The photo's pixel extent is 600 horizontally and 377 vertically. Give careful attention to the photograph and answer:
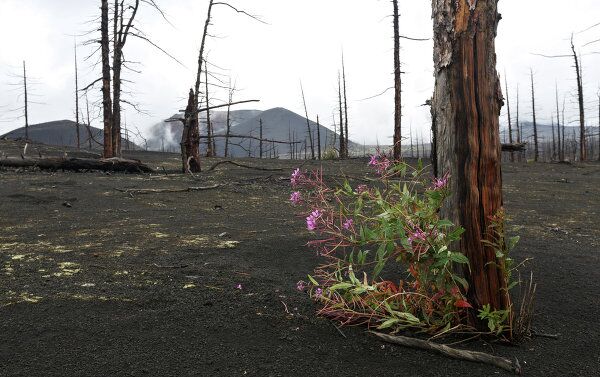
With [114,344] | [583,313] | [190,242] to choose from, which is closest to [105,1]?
[190,242]

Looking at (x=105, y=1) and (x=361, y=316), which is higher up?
(x=105, y=1)

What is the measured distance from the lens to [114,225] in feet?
17.7

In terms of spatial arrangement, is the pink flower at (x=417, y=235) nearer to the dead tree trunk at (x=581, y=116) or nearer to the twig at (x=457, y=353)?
the twig at (x=457, y=353)

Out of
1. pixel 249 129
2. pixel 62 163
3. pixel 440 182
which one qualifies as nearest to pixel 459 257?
pixel 440 182

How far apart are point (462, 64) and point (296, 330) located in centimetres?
175

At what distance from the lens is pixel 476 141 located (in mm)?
2203

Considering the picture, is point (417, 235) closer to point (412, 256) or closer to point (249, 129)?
point (412, 256)

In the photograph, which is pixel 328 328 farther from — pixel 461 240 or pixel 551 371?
pixel 551 371

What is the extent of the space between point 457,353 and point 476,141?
1107 millimetres

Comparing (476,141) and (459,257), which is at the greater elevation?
(476,141)

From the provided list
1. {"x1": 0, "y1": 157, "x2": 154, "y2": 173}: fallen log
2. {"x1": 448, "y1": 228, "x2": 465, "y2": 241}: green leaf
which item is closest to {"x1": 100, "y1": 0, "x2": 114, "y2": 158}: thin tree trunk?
{"x1": 0, "y1": 157, "x2": 154, "y2": 173}: fallen log

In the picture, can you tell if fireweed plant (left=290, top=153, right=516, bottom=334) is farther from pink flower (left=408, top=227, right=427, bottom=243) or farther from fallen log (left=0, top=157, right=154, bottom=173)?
fallen log (left=0, top=157, right=154, bottom=173)

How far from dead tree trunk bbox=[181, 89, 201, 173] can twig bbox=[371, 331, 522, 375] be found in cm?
1033

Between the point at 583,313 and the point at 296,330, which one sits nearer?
the point at 296,330
